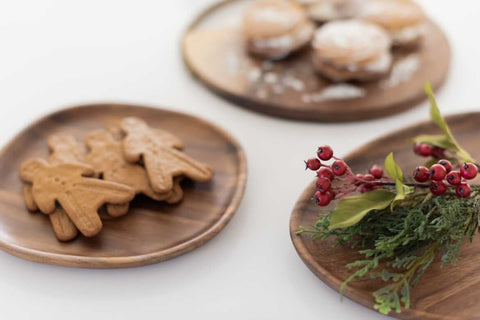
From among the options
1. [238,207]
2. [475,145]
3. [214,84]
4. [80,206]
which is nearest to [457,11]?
[475,145]

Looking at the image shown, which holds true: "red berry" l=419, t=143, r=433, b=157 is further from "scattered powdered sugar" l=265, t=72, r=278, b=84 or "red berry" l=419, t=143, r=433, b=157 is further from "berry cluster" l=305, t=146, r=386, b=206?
"scattered powdered sugar" l=265, t=72, r=278, b=84

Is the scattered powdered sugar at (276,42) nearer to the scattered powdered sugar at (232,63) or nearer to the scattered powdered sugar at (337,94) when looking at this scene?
the scattered powdered sugar at (232,63)

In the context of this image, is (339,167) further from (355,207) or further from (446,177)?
(446,177)

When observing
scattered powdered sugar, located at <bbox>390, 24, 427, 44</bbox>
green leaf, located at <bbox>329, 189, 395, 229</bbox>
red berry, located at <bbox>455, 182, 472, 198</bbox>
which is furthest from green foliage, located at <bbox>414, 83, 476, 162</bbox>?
scattered powdered sugar, located at <bbox>390, 24, 427, 44</bbox>

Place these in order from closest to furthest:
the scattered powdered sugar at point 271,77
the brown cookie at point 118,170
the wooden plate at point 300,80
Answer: the brown cookie at point 118,170, the wooden plate at point 300,80, the scattered powdered sugar at point 271,77

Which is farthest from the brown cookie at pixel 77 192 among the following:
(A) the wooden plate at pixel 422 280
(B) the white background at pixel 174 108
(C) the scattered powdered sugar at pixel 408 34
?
(C) the scattered powdered sugar at pixel 408 34

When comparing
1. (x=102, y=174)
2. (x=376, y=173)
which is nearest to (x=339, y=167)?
(x=376, y=173)
